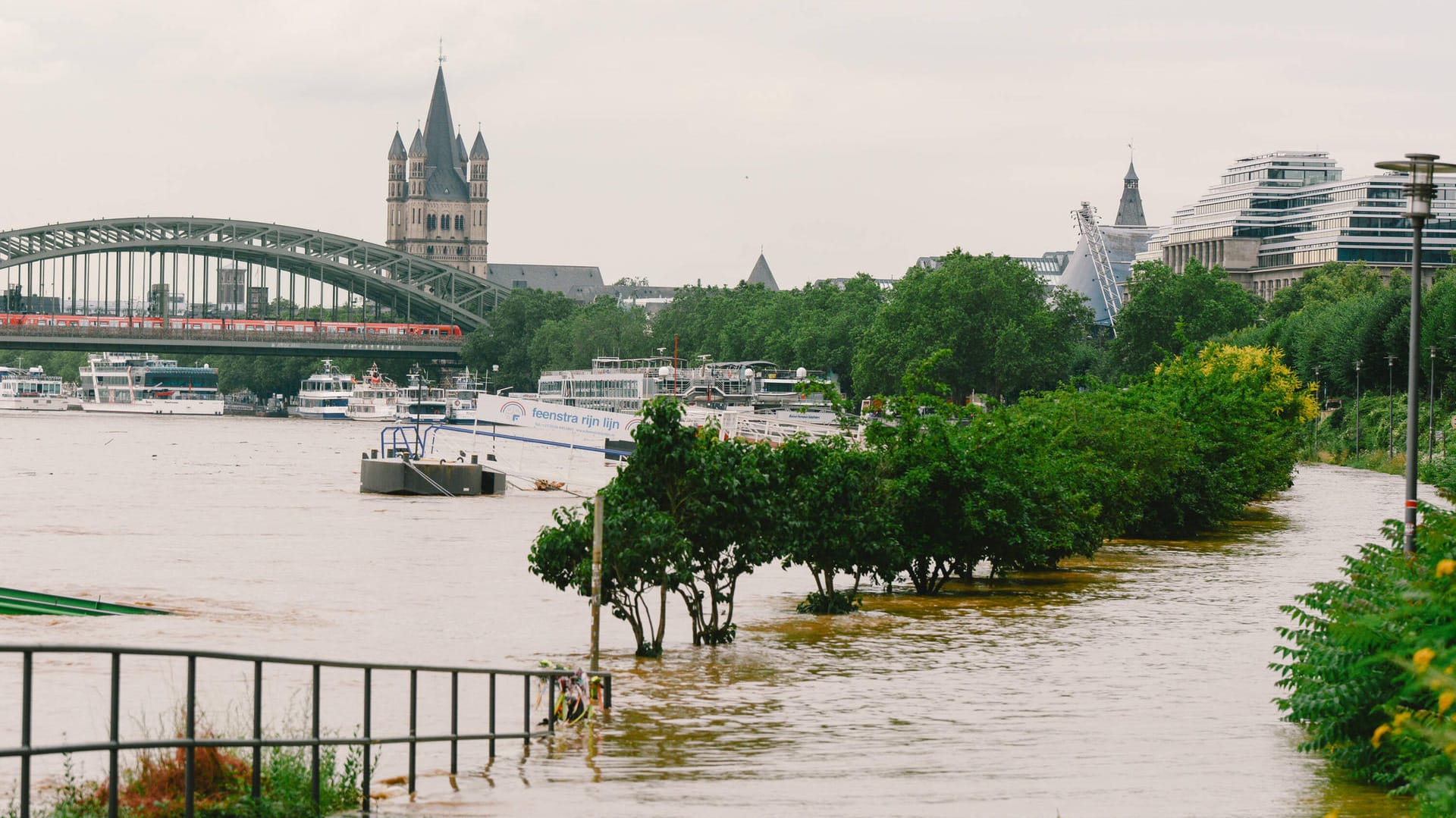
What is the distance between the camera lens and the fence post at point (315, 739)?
1191 centimetres

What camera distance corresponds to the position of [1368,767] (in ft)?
55.3

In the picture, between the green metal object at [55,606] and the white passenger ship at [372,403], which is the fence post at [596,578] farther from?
the white passenger ship at [372,403]

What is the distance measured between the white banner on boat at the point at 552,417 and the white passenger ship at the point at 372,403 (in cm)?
9369

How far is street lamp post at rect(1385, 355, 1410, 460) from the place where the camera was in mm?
95375

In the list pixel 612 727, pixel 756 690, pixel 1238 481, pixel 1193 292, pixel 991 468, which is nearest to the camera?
pixel 612 727

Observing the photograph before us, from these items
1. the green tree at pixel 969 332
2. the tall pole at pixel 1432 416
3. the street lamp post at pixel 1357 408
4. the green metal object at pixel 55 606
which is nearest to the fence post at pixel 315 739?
the green metal object at pixel 55 606

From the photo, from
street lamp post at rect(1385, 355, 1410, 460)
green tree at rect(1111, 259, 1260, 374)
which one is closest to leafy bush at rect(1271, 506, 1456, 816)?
street lamp post at rect(1385, 355, 1410, 460)

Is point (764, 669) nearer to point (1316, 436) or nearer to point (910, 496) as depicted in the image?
point (910, 496)

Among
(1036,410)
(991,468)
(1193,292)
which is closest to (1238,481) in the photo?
(1036,410)

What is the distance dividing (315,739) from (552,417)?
3039 inches

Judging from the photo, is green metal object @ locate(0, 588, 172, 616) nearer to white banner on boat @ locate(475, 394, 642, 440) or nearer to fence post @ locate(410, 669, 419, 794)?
fence post @ locate(410, 669, 419, 794)

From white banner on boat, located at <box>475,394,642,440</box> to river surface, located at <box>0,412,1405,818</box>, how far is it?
1044 inches

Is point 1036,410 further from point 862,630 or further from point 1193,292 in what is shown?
point 1193,292

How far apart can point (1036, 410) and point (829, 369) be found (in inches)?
3751
